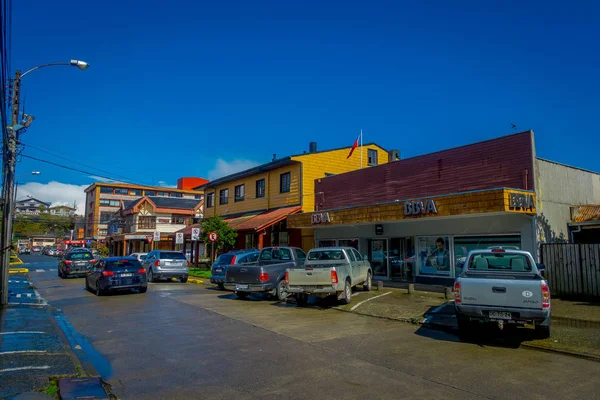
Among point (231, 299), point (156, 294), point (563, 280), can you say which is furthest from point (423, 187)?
point (156, 294)

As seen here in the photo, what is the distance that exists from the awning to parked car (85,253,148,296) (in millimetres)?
7602

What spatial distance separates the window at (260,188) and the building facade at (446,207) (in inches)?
285

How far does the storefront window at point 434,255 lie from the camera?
18.0 metres

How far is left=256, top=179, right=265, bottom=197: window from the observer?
2995cm

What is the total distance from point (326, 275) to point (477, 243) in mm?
7113

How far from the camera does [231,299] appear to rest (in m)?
15.8

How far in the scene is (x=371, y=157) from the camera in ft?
97.3

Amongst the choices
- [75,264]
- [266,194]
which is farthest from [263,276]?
[75,264]

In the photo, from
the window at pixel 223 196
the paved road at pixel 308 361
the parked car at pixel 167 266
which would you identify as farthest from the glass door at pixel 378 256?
the window at pixel 223 196

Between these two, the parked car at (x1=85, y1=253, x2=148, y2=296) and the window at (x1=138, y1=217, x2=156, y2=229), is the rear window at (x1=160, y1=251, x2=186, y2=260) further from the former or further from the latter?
the window at (x1=138, y1=217, x2=156, y2=229)

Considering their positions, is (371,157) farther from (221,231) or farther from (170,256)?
(170,256)

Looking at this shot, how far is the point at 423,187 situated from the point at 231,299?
30.6ft

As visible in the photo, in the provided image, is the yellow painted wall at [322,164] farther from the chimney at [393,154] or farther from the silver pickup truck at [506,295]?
the silver pickup truck at [506,295]

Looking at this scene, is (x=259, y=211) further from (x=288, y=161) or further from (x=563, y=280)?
(x=563, y=280)
